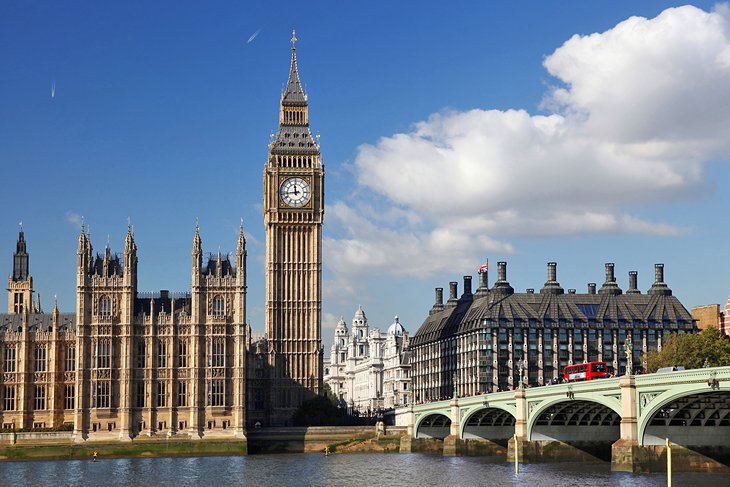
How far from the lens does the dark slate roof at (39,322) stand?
15162cm

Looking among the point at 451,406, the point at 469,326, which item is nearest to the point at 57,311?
the point at 451,406

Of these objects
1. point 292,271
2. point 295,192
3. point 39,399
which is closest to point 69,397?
point 39,399

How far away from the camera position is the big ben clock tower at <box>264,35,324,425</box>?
160 metres

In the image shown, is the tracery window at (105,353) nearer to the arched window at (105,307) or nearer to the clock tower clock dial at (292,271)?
the arched window at (105,307)

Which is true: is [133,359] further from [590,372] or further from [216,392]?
[590,372]

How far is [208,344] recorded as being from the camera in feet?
477

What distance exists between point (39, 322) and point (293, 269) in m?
32.2

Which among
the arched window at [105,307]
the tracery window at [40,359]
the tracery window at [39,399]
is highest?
the arched window at [105,307]

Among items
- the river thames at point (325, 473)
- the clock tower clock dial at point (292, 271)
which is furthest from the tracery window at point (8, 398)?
the clock tower clock dial at point (292, 271)

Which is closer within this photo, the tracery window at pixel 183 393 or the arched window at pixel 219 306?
the tracery window at pixel 183 393

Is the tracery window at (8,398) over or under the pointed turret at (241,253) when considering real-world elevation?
under

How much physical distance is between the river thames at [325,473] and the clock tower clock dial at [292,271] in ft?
82.3

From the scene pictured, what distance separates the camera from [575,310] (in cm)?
18212

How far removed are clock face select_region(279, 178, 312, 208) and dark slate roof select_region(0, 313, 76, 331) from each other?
101 ft
